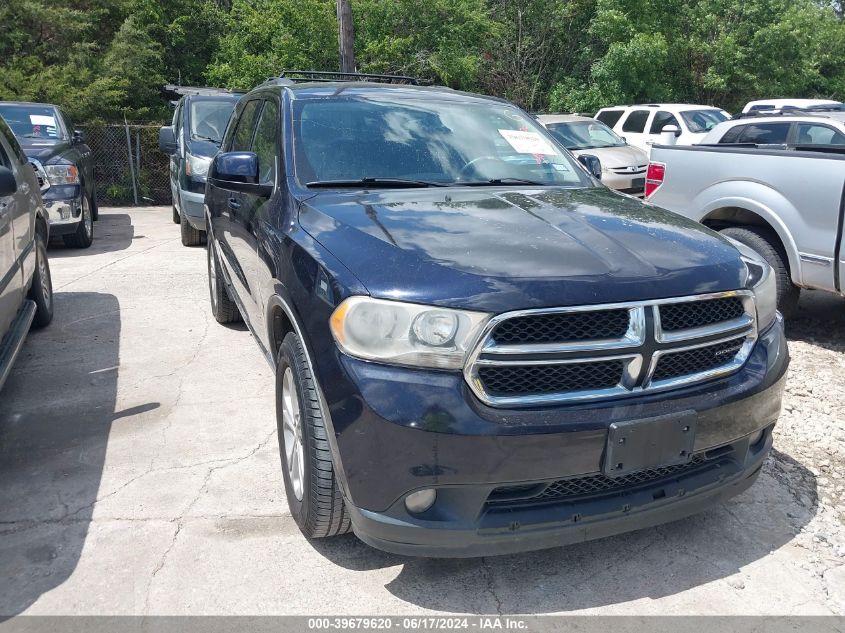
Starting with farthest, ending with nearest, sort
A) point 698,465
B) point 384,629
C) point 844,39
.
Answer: point 844,39 → point 698,465 → point 384,629

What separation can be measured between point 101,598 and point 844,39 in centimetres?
3005

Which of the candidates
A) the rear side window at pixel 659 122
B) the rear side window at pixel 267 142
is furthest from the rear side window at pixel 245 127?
the rear side window at pixel 659 122

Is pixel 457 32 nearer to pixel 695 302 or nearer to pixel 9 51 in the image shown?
pixel 9 51

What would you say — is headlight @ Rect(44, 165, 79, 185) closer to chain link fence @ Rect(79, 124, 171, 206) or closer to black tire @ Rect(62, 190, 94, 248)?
black tire @ Rect(62, 190, 94, 248)

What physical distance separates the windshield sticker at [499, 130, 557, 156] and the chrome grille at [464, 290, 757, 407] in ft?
5.43

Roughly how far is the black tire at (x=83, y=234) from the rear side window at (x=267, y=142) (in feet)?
18.9

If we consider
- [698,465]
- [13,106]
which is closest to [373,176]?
[698,465]

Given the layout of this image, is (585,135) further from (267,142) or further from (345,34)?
(267,142)

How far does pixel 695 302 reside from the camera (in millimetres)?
2750

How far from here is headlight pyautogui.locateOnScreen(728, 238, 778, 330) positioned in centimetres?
300

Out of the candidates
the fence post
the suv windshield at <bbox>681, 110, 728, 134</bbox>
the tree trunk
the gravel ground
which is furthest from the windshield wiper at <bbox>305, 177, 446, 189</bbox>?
the suv windshield at <bbox>681, 110, 728, 134</bbox>

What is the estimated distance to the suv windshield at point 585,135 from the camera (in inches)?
556

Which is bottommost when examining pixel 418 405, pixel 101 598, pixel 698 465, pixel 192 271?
pixel 192 271

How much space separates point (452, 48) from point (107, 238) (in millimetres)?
11530
